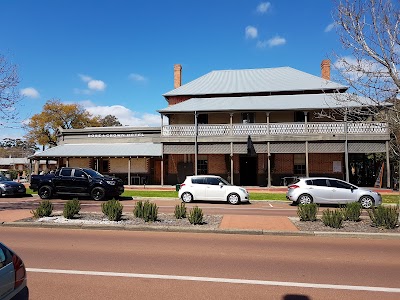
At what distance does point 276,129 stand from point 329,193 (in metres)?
10.6

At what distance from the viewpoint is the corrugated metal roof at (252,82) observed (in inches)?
1206

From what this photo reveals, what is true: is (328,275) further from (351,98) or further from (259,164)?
(259,164)

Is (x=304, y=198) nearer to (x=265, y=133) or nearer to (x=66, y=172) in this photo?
(x=265, y=133)

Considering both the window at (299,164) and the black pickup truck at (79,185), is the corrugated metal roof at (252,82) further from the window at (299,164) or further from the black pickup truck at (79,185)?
the black pickup truck at (79,185)

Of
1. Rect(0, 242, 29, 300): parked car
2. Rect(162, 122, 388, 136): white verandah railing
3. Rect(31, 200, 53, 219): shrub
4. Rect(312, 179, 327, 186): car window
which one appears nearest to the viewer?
Rect(0, 242, 29, 300): parked car

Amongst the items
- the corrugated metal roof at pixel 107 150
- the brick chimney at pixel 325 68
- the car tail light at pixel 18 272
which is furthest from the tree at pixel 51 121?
the car tail light at pixel 18 272

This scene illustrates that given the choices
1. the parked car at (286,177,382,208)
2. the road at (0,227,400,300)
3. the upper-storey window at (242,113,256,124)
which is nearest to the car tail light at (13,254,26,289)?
the road at (0,227,400,300)

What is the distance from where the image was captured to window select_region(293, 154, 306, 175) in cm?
2869

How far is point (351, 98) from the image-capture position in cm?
1131

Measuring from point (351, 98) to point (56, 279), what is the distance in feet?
33.4

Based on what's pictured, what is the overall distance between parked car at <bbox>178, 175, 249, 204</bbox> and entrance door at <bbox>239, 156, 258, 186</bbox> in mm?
12089

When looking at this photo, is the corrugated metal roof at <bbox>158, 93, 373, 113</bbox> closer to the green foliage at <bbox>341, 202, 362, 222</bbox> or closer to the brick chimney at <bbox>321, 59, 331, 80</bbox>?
the brick chimney at <bbox>321, 59, 331, 80</bbox>

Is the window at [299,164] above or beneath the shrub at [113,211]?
above

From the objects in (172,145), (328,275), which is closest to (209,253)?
(328,275)
